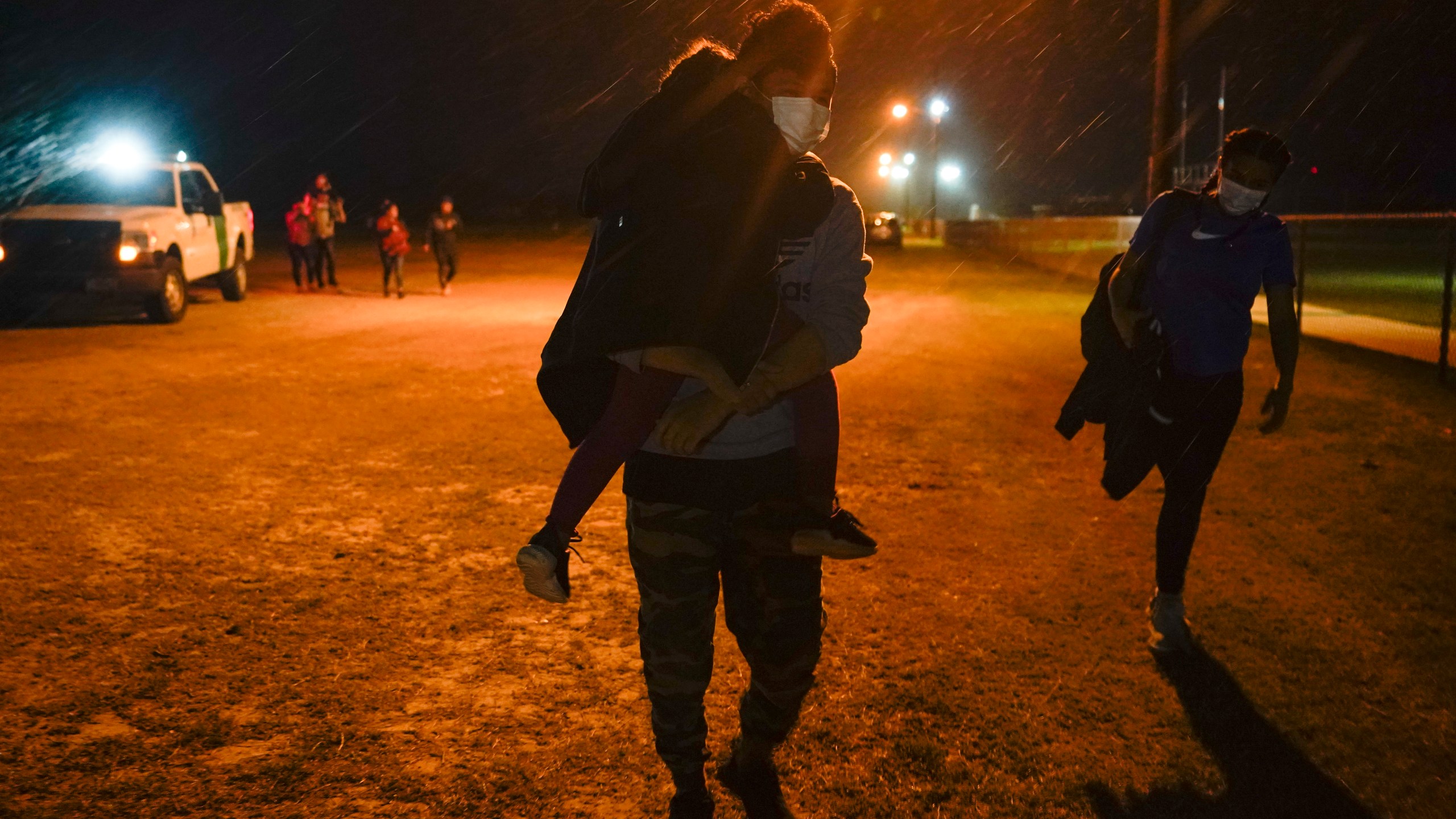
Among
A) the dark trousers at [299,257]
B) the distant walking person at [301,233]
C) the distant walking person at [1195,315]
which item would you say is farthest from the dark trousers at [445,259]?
the distant walking person at [1195,315]

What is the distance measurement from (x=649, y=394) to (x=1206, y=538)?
3930 millimetres

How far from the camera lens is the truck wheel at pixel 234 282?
16.6 meters

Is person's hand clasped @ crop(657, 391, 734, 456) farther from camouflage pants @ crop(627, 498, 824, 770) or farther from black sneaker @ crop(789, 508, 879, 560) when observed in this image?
black sneaker @ crop(789, 508, 879, 560)

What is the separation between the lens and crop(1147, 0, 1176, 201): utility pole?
11289mm

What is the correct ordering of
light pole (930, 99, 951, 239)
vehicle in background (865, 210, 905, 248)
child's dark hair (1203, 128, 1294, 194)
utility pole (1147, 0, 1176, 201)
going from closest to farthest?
child's dark hair (1203, 128, 1294, 194)
utility pole (1147, 0, 1176, 201)
vehicle in background (865, 210, 905, 248)
light pole (930, 99, 951, 239)

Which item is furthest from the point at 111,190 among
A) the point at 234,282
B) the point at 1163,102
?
the point at 1163,102

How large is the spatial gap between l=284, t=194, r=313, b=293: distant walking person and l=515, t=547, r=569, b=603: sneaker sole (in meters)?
17.0

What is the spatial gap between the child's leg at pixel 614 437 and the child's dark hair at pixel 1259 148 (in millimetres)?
2256

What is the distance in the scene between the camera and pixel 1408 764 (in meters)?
3.00

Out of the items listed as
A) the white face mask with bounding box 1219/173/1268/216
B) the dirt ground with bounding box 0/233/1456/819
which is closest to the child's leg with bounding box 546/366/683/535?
the dirt ground with bounding box 0/233/1456/819

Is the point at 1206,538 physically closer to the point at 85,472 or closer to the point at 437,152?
the point at 85,472

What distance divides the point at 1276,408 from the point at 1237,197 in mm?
852

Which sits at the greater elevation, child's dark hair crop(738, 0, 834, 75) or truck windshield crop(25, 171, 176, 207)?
truck windshield crop(25, 171, 176, 207)

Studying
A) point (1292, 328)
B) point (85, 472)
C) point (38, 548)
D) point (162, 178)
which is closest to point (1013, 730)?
point (1292, 328)
